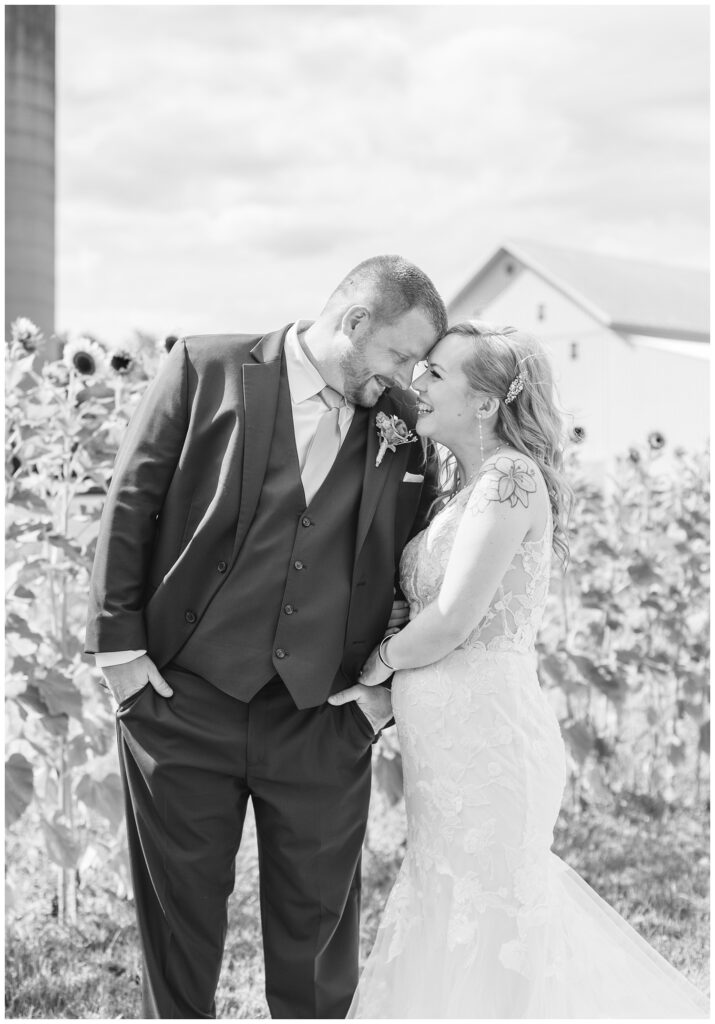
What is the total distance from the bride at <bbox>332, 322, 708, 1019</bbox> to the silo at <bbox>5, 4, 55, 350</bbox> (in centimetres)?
307

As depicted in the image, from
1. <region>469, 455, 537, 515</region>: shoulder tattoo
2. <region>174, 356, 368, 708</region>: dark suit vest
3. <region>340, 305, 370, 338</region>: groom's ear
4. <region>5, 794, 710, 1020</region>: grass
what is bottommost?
<region>5, 794, 710, 1020</region>: grass

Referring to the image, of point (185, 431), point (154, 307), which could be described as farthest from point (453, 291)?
point (154, 307)

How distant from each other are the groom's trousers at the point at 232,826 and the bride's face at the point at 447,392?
0.78 metres

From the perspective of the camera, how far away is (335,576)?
2705 millimetres

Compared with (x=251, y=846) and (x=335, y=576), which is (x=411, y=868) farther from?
(x=251, y=846)

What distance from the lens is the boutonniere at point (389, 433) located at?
2757 mm

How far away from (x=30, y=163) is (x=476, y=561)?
12.3 feet

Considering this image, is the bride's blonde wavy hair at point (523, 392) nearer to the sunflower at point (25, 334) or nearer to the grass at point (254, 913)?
the sunflower at point (25, 334)

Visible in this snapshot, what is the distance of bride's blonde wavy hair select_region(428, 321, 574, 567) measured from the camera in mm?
2768

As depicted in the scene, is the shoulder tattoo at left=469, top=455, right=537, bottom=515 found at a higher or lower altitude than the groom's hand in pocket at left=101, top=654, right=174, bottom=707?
higher

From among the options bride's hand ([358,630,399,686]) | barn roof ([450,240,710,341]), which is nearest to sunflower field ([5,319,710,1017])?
bride's hand ([358,630,399,686])

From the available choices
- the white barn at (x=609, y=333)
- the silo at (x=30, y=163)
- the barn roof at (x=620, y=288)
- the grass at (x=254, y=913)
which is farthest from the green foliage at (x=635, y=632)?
A: the barn roof at (x=620, y=288)

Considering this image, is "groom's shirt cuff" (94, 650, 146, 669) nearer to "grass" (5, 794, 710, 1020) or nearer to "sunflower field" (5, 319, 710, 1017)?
"sunflower field" (5, 319, 710, 1017)

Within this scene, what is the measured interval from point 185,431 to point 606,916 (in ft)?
5.72
